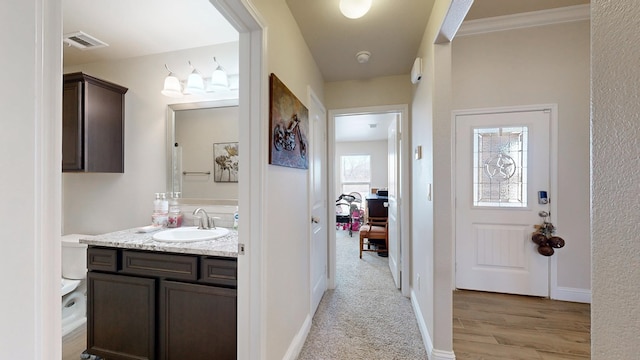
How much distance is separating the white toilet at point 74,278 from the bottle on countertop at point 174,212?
800 millimetres

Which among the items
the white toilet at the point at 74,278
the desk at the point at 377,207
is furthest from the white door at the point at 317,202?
the white toilet at the point at 74,278

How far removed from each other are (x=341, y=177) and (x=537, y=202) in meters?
4.82

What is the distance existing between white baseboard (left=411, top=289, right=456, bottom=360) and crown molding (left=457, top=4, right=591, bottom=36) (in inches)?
109

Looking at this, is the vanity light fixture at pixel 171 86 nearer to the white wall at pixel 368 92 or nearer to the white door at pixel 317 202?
the white door at pixel 317 202

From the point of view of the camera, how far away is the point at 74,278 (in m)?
2.16

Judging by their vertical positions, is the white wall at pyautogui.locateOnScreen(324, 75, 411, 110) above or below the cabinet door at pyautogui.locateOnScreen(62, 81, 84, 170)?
above

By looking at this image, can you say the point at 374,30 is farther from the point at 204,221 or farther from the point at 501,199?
the point at 501,199

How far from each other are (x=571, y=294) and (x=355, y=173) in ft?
16.3

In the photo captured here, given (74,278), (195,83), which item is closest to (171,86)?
(195,83)

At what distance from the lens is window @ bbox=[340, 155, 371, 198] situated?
22.6ft

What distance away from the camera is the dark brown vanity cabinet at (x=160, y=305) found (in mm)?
1409

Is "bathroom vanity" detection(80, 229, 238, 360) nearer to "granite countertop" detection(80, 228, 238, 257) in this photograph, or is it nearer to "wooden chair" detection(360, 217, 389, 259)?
"granite countertop" detection(80, 228, 238, 257)

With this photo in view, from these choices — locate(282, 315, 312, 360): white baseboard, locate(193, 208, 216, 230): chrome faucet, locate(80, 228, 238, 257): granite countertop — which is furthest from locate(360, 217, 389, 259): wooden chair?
locate(80, 228, 238, 257): granite countertop

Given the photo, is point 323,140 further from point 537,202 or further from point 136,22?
point 537,202
